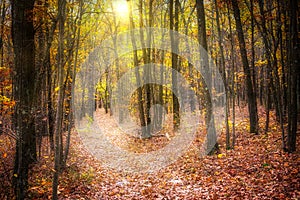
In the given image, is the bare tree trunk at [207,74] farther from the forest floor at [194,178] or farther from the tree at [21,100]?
the tree at [21,100]

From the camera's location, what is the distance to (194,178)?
28.1 ft

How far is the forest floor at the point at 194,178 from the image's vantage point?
660 cm

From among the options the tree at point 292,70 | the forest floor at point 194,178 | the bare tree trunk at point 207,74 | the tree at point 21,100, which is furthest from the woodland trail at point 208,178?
the tree at point 21,100

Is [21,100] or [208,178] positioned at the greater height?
[21,100]

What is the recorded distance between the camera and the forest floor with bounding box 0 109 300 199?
660 cm

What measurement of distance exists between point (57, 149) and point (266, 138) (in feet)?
30.2

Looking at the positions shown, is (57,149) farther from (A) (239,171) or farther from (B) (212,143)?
(B) (212,143)

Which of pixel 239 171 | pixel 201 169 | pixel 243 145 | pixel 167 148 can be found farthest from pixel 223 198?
pixel 167 148

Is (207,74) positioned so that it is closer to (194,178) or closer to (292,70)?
(292,70)

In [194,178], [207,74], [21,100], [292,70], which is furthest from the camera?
[207,74]

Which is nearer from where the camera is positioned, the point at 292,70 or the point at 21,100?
the point at 21,100

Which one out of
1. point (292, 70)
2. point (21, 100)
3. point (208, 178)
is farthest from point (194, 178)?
point (21, 100)

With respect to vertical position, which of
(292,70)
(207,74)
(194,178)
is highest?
(207,74)

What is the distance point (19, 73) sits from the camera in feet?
22.2
